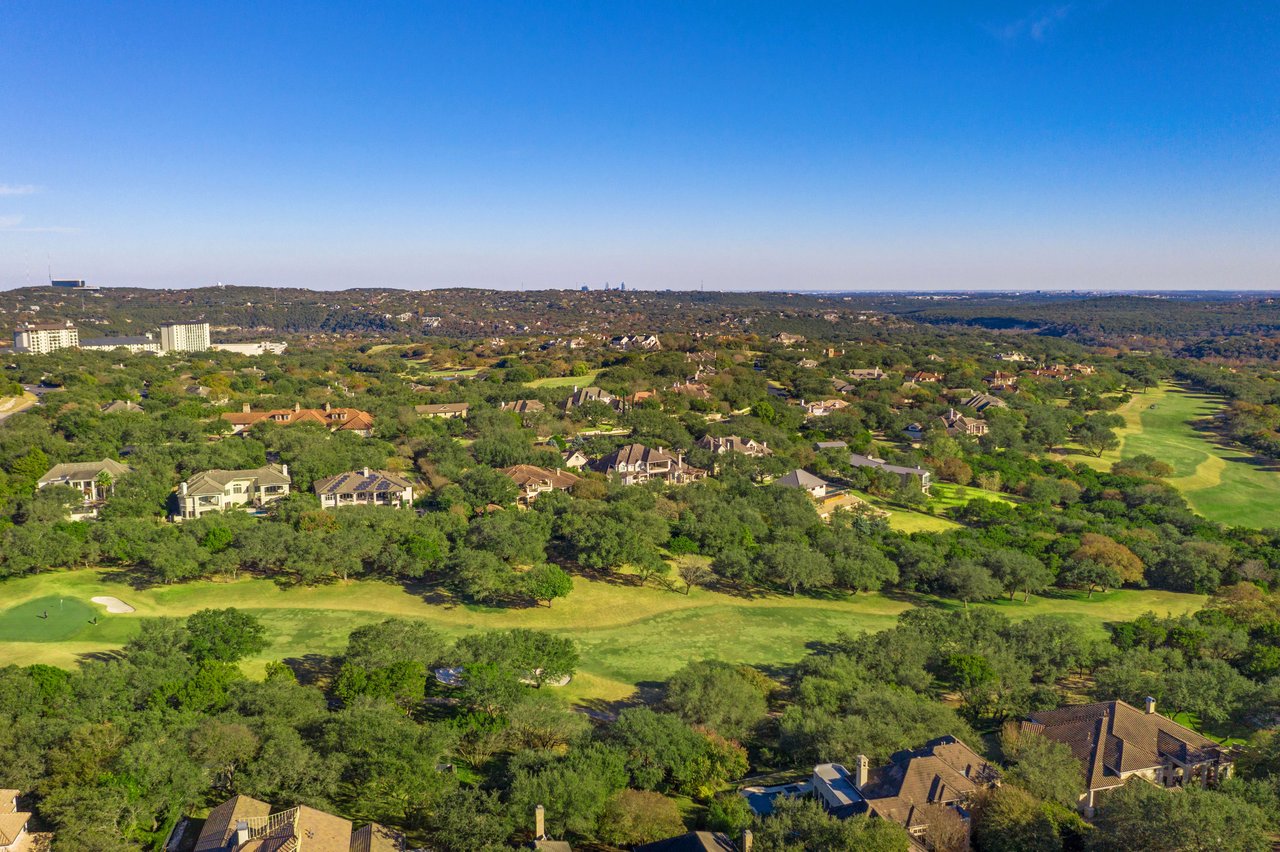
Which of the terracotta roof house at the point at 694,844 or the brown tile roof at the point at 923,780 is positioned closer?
the terracotta roof house at the point at 694,844

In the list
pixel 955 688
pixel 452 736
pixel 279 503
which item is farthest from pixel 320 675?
pixel 955 688

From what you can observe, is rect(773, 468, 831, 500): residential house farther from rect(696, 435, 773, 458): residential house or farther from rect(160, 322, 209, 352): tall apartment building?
rect(160, 322, 209, 352): tall apartment building

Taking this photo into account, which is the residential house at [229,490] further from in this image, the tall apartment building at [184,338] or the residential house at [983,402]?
the tall apartment building at [184,338]

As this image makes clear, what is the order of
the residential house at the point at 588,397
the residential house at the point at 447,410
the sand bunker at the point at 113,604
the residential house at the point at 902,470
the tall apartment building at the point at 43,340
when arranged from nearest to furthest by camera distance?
the sand bunker at the point at 113,604 → the residential house at the point at 902,470 → the residential house at the point at 447,410 → the residential house at the point at 588,397 → the tall apartment building at the point at 43,340

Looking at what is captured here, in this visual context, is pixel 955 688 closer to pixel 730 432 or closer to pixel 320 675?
pixel 320 675

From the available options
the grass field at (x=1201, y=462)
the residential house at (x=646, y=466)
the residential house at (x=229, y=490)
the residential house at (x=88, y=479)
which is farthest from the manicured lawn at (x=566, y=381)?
the grass field at (x=1201, y=462)

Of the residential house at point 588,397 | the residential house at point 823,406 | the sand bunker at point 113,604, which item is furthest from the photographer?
the residential house at point 823,406

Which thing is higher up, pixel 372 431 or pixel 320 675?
pixel 372 431
